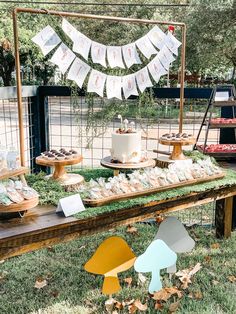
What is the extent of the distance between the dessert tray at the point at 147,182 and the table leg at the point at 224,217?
27.9 inches

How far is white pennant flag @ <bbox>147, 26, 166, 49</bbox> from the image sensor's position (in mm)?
2520

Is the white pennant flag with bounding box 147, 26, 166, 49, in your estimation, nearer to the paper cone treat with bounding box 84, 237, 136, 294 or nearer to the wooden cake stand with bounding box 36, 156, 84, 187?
the wooden cake stand with bounding box 36, 156, 84, 187

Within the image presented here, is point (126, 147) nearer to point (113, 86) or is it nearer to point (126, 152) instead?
point (126, 152)

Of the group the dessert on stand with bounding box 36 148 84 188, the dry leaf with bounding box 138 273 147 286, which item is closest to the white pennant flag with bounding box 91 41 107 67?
the dessert on stand with bounding box 36 148 84 188

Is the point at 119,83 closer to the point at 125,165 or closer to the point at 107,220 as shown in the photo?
the point at 125,165

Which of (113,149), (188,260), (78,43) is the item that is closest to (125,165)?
(113,149)

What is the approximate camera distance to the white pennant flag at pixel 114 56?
7.70 ft

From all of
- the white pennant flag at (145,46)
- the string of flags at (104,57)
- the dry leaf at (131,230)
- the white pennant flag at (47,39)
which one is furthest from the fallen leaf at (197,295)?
the white pennant flag at (47,39)

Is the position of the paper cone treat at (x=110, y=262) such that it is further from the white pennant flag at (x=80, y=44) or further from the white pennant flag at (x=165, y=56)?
the white pennant flag at (x=165, y=56)

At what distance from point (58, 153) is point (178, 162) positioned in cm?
80

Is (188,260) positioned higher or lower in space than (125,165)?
lower

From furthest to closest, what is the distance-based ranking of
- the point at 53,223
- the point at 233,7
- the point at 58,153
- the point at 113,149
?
the point at 233,7 → the point at 113,149 → the point at 58,153 → the point at 53,223

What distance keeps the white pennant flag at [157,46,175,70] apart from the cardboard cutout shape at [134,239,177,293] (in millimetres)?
1221

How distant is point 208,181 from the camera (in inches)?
92.6
